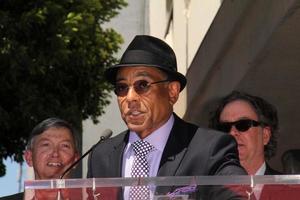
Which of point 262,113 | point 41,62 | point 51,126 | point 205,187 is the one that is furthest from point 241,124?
point 41,62

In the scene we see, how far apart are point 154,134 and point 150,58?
299mm

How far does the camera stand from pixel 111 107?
21.3m

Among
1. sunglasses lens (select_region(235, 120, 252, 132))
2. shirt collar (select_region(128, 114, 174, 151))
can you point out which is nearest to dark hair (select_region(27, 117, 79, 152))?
sunglasses lens (select_region(235, 120, 252, 132))

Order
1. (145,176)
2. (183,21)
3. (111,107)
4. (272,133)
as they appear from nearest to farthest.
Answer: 1. (145,176)
2. (272,133)
3. (183,21)
4. (111,107)

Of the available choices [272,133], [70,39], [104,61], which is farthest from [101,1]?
[272,133]

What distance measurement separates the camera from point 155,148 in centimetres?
341

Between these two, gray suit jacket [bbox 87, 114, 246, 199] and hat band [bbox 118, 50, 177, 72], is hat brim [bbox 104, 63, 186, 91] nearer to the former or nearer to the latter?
hat band [bbox 118, 50, 177, 72]

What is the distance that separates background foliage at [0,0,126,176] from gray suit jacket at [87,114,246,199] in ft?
31.0

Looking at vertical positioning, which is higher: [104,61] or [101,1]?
[101,1]

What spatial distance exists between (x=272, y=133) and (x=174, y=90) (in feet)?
4.19

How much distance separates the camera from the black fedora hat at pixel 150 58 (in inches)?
133

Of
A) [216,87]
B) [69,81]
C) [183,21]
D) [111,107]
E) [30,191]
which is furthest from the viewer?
[111,107]

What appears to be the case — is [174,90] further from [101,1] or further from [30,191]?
[101,1]

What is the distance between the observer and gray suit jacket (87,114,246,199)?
324 cm
